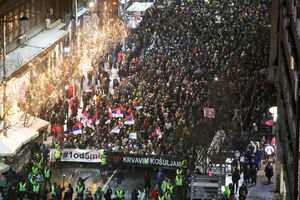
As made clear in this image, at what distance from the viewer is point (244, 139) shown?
4434 cm

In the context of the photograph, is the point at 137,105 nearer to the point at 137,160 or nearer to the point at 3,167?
the point at 137,160

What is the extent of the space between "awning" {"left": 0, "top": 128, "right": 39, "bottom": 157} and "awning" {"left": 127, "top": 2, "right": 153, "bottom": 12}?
3127 cm

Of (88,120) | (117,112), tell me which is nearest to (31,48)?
(88,120)

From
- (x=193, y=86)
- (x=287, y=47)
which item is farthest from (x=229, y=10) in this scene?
(x=287, y=47)

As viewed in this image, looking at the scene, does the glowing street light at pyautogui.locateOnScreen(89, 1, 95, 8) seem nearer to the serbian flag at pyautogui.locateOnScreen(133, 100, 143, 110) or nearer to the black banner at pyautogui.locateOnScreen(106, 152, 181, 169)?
the serbian flag at pyautogui.locateOnScreen(133, 100, 143, 110)

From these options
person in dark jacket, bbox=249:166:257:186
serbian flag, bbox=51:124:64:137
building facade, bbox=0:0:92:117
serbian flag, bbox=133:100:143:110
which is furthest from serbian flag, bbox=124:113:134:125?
person in dark jacket, bbox=249:166:257:186

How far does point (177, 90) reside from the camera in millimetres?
50938

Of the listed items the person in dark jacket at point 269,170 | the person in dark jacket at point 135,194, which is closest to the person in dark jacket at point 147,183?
the person in dark jacket at point 135,194

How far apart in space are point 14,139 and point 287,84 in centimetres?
1871

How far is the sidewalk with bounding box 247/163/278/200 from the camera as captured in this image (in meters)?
37.0

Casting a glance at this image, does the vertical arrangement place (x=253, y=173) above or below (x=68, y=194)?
above

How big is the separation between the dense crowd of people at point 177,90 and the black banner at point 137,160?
0.34 m

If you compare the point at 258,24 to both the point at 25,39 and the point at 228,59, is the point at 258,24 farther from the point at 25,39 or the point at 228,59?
the point at 25,39

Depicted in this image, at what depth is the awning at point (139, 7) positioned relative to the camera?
7506 centimetres
